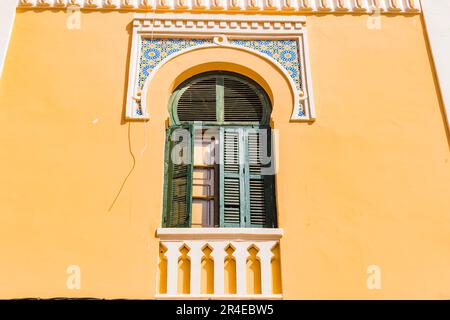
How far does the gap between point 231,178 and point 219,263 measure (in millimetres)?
857

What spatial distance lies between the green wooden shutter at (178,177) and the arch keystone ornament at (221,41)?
459 mm

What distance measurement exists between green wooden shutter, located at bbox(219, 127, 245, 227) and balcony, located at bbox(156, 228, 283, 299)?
26cm

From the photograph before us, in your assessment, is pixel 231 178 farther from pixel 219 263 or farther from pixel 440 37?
pixel 440 37

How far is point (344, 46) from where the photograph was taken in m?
6.17

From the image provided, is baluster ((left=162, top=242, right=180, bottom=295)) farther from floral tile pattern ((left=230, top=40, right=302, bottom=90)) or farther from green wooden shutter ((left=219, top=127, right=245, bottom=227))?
floral tile pattern ((left=230, top=40, right=302, bottom=90))

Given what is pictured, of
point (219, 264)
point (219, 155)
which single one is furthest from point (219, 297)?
point (219, 155)

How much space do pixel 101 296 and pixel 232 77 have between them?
244 centimetres

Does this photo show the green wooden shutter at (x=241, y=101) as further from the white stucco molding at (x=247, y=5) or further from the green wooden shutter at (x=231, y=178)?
the white stucco molding at (x=247, y=5)

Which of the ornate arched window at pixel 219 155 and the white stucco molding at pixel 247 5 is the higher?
the white stucco molding at pixel 247 5

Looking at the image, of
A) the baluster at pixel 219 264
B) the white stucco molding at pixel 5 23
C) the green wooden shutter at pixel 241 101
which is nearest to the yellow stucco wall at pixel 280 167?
the white stucco molding at pixel 5 23

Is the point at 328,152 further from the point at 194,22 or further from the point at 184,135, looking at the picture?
the point at 194,22

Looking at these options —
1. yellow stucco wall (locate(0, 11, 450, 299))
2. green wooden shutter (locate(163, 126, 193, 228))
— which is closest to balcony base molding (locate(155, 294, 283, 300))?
yellow stucco wall (locate(0, 11, 450, 299))

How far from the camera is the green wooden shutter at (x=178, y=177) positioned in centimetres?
528

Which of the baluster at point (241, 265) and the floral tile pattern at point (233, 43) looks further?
the floral tile pattern at point (233, 43)
